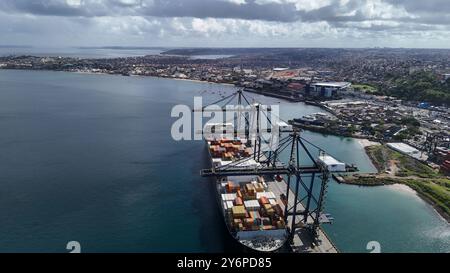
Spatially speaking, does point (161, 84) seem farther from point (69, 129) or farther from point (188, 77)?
point (69, 129)

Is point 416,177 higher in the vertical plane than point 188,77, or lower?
lower

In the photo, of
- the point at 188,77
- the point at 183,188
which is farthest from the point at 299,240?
the point at 188,77

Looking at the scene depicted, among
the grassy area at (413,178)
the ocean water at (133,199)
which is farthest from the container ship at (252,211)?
the grassy area at (413,178)

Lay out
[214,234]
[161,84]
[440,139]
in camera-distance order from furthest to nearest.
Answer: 1. [161,84]
2. [440,139]
3. [214,234]

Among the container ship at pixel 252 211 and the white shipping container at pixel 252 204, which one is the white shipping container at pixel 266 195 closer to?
the container ship at pixel 252 211

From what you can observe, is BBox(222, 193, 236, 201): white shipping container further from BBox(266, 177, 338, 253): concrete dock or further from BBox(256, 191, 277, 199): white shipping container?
BBox(266, 177, 338, 253): concrete dock

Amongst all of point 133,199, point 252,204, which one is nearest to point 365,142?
point 252,204
